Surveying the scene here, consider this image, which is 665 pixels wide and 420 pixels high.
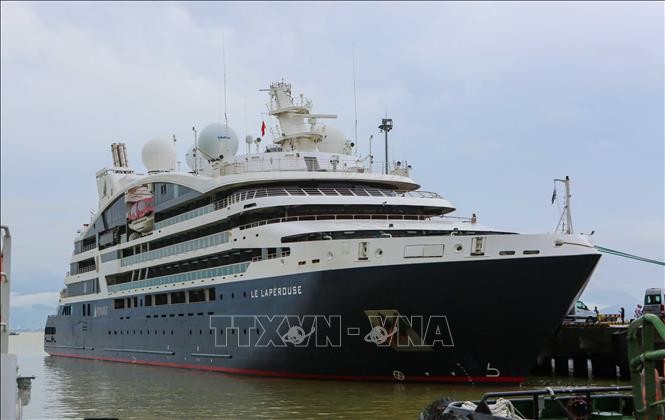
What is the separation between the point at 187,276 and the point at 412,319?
12.8m

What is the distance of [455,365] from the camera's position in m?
25.9

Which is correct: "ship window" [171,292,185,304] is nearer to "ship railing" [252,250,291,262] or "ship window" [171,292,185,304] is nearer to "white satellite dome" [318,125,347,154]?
"ship railing" [252,250,291,262]

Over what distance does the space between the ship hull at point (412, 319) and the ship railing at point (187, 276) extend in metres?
1.17

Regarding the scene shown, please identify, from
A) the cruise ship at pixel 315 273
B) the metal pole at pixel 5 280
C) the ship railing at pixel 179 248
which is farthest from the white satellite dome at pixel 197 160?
the metal pole at pixel 5 280

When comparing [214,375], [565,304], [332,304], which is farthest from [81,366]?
[565,304]

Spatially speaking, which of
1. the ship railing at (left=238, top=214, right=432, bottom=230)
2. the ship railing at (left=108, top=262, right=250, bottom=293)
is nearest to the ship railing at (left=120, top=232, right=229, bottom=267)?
the ship railing at (left=108, top=262, right=250, bottom=293)

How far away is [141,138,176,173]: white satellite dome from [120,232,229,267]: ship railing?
783 centimetres

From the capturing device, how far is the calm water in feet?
72.5

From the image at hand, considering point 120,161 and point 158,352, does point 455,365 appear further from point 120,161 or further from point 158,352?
point 120,161

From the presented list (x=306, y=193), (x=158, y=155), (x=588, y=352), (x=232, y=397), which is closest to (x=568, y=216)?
(x=588, y=352)

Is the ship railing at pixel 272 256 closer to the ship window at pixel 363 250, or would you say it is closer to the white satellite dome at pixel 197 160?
the ship window at pixel 363 250

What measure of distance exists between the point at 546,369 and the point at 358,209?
10.6 metres

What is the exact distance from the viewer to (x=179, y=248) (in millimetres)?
37031

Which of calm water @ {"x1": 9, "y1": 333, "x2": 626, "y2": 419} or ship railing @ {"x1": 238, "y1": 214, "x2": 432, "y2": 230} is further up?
ship railing @ {"x1": 238, "y1": 214, "x2": 432, "y2": 230}
